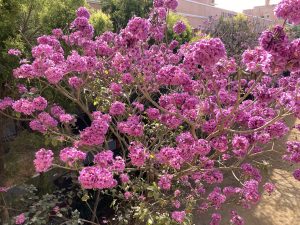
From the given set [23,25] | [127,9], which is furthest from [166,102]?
[127,9]

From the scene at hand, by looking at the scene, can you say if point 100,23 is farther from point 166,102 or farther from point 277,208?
point 277,208

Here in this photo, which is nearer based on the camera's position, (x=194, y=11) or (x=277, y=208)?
(x=277, y=208)

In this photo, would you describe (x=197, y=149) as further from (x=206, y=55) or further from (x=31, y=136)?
(x=31, y=136)

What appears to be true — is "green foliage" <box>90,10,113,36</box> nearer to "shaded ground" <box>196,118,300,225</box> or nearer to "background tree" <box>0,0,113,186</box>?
"background tree" <box>0,0,113,186</box>

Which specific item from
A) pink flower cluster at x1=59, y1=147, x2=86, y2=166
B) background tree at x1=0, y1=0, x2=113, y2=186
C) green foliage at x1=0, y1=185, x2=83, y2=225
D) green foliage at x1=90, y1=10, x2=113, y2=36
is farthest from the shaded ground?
green foliage at x1=90, y1=10, x2=113, y2=36

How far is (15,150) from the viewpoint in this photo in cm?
497

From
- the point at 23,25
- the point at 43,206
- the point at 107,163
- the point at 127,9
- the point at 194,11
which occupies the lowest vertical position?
the point at 43,206

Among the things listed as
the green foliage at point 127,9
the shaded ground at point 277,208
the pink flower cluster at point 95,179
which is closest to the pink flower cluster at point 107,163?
the pink flower cluster at point 95,179

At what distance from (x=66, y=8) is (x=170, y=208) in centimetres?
318

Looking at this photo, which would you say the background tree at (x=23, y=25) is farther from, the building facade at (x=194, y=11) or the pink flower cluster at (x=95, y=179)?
the building facade at (x=194, y=11)

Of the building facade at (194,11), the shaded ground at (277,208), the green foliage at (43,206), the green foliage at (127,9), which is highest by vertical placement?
the green foliage at (127,9)

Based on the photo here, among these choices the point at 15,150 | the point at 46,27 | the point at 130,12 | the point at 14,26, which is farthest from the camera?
the point at 130,12

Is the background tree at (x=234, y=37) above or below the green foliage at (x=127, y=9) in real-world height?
below

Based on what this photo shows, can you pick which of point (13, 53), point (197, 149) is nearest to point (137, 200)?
point (197, 149)
